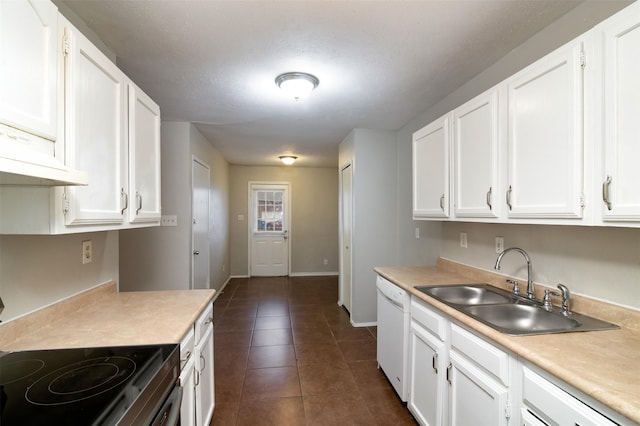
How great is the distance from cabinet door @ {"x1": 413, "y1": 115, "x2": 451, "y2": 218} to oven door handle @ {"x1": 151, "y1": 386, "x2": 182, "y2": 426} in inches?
73.9

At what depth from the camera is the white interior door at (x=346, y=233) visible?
12.4 feet

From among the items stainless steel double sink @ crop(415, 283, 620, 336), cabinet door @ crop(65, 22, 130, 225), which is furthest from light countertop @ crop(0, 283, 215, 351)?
stainless steel double sink @ crop(415, 283, 620, 336)

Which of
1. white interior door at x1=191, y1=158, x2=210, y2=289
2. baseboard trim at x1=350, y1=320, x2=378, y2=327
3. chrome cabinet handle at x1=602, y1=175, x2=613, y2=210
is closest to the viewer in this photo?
chrome cabinet handle at x1=602, y1=175, x2=613, y2=210

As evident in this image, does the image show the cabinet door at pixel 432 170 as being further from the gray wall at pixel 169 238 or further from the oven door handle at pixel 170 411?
the gray wall at pixel 169 238

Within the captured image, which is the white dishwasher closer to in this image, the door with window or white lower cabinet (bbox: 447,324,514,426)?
white lower cabinet (bbox: 447,324,514,426)

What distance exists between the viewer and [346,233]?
13.1 feet

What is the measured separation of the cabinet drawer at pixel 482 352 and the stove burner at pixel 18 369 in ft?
5.56

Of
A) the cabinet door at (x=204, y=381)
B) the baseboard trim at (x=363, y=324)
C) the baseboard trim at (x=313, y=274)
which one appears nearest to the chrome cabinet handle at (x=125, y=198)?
the cabinet door at (x=204, y=381)

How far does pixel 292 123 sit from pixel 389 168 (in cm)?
134

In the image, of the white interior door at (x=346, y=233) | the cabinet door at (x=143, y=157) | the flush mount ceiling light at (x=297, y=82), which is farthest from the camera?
the white interior door at (x=346, y=233)

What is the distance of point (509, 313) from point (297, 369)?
1799 millimetres

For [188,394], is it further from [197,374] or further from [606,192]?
[606,192]

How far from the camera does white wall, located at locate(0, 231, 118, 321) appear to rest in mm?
1153

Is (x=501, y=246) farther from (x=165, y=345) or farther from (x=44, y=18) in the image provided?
(x=44, y=18)
